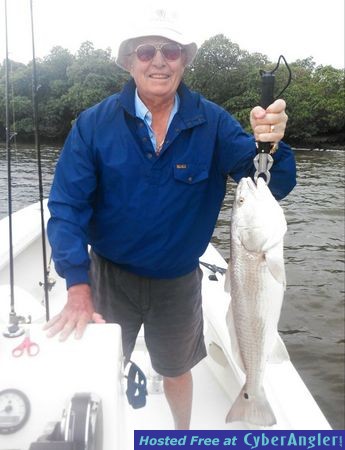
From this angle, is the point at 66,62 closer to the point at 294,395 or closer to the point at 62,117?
the point at 62,117

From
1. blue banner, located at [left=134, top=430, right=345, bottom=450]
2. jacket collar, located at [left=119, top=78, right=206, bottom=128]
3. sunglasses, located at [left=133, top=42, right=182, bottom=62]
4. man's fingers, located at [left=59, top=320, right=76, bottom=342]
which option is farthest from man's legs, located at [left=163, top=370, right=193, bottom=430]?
A: sunglasses, located at [left=133, top=42, right=182, bottom=62]

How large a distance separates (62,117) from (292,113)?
2189 cm

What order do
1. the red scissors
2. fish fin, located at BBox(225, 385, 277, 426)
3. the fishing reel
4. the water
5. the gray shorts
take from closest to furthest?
the fishing reel
the red scissors
fish fin, located at BBox(225, 385, 277, 426)
the gray shorts
the water

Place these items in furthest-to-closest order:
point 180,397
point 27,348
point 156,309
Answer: point 180,397
point 156,309
point 27,348

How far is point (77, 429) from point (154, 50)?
192 cm

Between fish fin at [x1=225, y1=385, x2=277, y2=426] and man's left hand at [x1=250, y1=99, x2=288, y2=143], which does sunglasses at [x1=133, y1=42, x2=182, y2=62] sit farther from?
fish fin at [x1=225, y1=385, x2=277, y2=426]

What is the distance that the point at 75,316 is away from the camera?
2.07 m

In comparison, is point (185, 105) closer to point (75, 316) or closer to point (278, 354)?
point (75, 316)

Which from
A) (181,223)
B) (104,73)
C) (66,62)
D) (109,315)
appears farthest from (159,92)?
(66,62)

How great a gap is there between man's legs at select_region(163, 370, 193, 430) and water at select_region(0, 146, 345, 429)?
8.48 feet

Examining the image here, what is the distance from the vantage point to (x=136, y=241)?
2.65 m

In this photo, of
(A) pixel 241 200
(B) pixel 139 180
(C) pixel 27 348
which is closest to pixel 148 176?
(B) pixel 139 180

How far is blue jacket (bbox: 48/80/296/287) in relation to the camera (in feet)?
8.21

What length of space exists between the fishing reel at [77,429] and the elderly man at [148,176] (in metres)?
0.72
